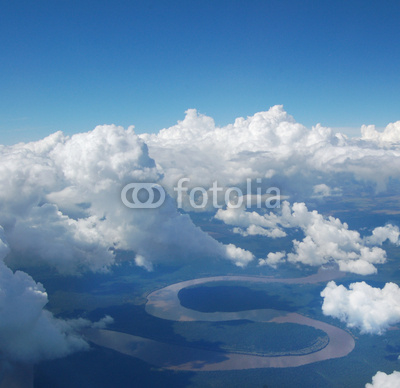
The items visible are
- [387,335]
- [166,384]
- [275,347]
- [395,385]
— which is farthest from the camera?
[387,335]

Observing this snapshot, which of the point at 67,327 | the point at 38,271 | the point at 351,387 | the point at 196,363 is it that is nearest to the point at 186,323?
the point at 196,363

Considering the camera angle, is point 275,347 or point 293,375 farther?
point 275,347

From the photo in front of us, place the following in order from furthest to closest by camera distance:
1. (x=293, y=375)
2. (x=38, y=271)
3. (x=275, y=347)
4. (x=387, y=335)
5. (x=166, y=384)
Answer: (x=38, y=271) < (x=387, y=335) < (x=275, y=347) < (x=293, y=375) < (x=166, y=384)

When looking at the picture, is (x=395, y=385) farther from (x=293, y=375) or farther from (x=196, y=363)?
(x=196, y=363)

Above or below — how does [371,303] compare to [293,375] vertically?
above

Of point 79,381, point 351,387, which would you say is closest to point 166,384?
point 79,381

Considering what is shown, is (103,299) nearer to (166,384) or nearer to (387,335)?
(166,384)
